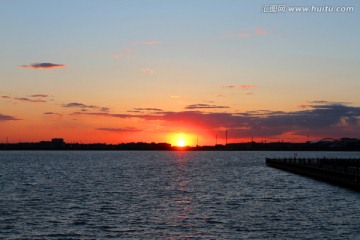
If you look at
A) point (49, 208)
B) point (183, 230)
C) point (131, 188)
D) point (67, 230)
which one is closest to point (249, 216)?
point (183, 230)

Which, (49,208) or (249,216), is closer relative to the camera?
(249,216)

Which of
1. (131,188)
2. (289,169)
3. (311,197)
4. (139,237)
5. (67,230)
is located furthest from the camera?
(289,169)

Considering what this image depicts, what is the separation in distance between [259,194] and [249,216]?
20802 millimetres

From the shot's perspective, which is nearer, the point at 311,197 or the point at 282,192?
the point at 311,197

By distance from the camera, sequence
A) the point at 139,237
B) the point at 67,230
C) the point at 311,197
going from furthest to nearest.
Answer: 1. the point at 311,197
2. the point at 67,230
3. the point at 139,237

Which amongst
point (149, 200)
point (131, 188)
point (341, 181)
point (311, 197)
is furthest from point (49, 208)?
point (341, 181)

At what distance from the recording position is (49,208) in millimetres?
53750

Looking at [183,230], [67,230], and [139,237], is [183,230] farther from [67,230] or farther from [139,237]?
[67,230]

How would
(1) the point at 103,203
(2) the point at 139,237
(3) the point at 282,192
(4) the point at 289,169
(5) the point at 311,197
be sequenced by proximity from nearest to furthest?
(2) the point at 139,237 < (1) the point at 103,203 < (5) the point at 311,197 < (3) the point at 282,192 < (4) the point at 289,169

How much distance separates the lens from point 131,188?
78.1 m

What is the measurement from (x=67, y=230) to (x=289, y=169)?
93099 millimetres

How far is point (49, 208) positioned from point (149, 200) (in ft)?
40.6

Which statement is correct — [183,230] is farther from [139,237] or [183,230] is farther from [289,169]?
[289,169]

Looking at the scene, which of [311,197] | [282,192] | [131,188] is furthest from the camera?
[131,188]
